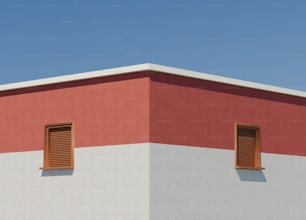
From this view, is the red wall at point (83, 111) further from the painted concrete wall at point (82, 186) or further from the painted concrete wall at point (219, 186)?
the painted concrete wall at point (219, 186)

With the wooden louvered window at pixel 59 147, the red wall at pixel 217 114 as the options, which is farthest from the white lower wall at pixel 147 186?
the red wall at pixel 217 114

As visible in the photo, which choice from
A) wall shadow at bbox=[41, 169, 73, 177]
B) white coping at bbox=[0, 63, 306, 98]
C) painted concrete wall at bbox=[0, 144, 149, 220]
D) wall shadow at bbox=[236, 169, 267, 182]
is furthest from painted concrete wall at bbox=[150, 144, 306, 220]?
wall shadow at bbox=[41, 169, 73, 177]

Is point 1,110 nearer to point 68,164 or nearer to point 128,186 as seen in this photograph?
point 68,164

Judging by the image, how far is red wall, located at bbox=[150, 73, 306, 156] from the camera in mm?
Result: 19062

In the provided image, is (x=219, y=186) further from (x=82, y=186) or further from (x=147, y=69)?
(x=147, y=69)

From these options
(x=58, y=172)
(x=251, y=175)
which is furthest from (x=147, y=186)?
(x=251, y=175)

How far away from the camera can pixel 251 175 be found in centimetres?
2148

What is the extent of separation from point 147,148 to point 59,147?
320 centimetres

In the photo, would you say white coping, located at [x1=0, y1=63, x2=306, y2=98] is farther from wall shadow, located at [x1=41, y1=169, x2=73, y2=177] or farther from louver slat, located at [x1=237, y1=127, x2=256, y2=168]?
wall shadow, located at [x1=41, y1=169, x2=73, y2=177]

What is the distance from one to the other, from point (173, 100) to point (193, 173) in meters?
1.98

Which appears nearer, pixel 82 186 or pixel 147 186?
pixel 147 186

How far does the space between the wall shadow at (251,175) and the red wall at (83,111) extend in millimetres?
3803

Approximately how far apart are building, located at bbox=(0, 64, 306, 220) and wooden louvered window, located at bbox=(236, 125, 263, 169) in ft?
0.10

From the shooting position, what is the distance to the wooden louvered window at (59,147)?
2036cm
